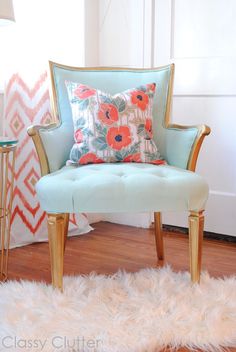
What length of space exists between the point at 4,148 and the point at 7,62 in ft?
2.29

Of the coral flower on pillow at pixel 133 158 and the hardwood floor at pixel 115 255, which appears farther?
the hardwood floor at pixel 115 255

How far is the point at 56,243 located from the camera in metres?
1.61

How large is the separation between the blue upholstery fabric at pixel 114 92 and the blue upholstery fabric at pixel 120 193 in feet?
0.82

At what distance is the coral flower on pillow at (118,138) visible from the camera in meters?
→ 1.88

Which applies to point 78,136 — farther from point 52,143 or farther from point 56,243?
point 56,243

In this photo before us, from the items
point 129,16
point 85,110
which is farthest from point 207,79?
point 85,110

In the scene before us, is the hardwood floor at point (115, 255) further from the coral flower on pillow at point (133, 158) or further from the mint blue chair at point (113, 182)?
the coral flower on pillow at point (133, 158)

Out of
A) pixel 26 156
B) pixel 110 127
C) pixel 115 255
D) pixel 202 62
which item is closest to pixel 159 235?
pixel 115 255

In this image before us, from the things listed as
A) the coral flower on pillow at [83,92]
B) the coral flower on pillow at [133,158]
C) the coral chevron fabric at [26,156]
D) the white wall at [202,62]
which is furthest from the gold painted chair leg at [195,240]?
the coral chevron fabric at [26,156]

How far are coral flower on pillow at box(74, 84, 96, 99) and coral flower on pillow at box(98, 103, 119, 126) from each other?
0.08m

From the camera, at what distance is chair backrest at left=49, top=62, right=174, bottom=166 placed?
2059mm

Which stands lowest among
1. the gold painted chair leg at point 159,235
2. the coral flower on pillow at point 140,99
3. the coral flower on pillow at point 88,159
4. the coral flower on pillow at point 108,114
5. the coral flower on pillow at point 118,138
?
the gold painted chair leg at point 159,235

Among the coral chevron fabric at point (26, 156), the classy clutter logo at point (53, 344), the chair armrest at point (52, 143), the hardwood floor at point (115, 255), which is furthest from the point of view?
the coral chevron fabric at point (26, 156)

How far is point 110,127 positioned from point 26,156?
0.66 m
